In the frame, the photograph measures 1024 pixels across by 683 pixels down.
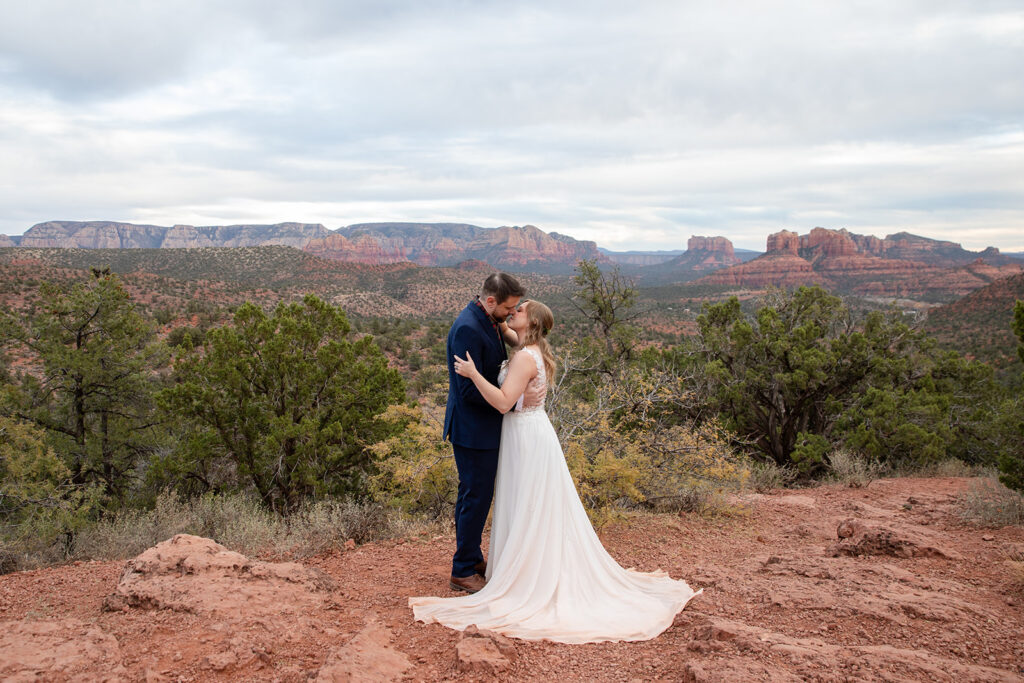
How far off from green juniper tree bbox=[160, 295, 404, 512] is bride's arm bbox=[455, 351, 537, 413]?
5756mm

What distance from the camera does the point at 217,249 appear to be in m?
57.4

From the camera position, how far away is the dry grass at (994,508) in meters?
5.45

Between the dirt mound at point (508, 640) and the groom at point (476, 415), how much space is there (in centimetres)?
41

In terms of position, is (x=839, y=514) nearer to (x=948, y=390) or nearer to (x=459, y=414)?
(x=459, y=414)

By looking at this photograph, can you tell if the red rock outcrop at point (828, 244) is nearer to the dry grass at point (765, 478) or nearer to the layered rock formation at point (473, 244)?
the layered rock formation at point (473, 244)

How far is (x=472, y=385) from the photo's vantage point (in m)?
3.73

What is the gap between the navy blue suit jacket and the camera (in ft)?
12.2

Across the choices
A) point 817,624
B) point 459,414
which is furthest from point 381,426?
point 817,624

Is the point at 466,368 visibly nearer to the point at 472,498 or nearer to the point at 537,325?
the point at 537,325

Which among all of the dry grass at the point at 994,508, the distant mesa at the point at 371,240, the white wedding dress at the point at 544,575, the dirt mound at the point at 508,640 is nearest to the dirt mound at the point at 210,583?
the dirt mound at the point at 508,640

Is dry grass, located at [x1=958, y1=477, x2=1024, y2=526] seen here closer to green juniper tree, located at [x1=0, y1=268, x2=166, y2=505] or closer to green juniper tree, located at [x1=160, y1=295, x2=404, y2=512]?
green juniper tree, located at [x1=160, y1=295, x2=404, y2=512]

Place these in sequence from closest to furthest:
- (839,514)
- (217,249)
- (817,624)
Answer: (817,624) → (839,514) → (217,249)

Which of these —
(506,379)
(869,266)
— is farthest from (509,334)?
(869,266)

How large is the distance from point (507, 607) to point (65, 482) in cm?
898
